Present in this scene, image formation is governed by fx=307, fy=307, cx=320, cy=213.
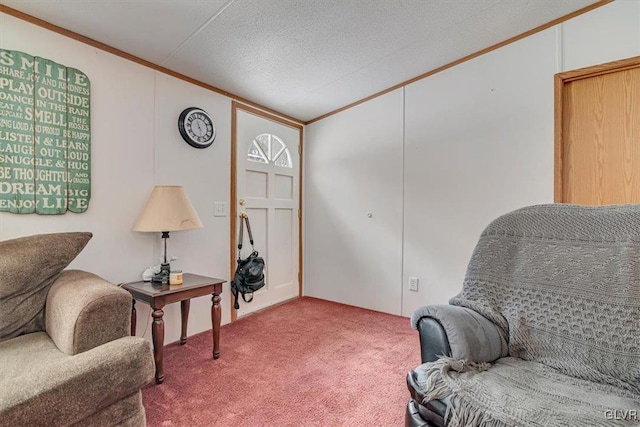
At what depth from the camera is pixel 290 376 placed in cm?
181

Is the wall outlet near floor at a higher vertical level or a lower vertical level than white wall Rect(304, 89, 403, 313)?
lower

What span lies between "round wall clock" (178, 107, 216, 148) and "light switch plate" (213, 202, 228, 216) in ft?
1.59

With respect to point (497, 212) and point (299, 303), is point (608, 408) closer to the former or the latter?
point (497, 212)

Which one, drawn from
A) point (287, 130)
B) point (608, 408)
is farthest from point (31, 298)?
point (287, 130)

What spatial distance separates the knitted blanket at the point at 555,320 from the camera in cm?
87

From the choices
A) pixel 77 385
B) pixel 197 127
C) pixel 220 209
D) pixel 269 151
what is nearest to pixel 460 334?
pixel 77 385

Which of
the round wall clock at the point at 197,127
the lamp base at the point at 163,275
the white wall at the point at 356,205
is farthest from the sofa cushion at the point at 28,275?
the white wall at the point at 356,205

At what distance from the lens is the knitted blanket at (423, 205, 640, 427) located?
87 cm

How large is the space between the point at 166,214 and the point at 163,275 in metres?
0.41

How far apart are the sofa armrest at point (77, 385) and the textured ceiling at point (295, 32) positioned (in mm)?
1684

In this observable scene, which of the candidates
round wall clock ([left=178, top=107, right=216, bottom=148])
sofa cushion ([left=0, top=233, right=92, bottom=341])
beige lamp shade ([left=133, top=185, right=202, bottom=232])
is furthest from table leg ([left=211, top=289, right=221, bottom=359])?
round wall clock ([left=178, top=107, right=216, bottom=148])

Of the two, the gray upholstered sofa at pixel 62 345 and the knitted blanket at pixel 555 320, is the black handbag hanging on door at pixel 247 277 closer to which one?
the gray upholstered sofa at pixel 62 345

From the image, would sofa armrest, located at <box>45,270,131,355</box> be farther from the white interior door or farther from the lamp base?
the white interior door

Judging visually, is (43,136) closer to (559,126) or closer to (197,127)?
(197,127)
